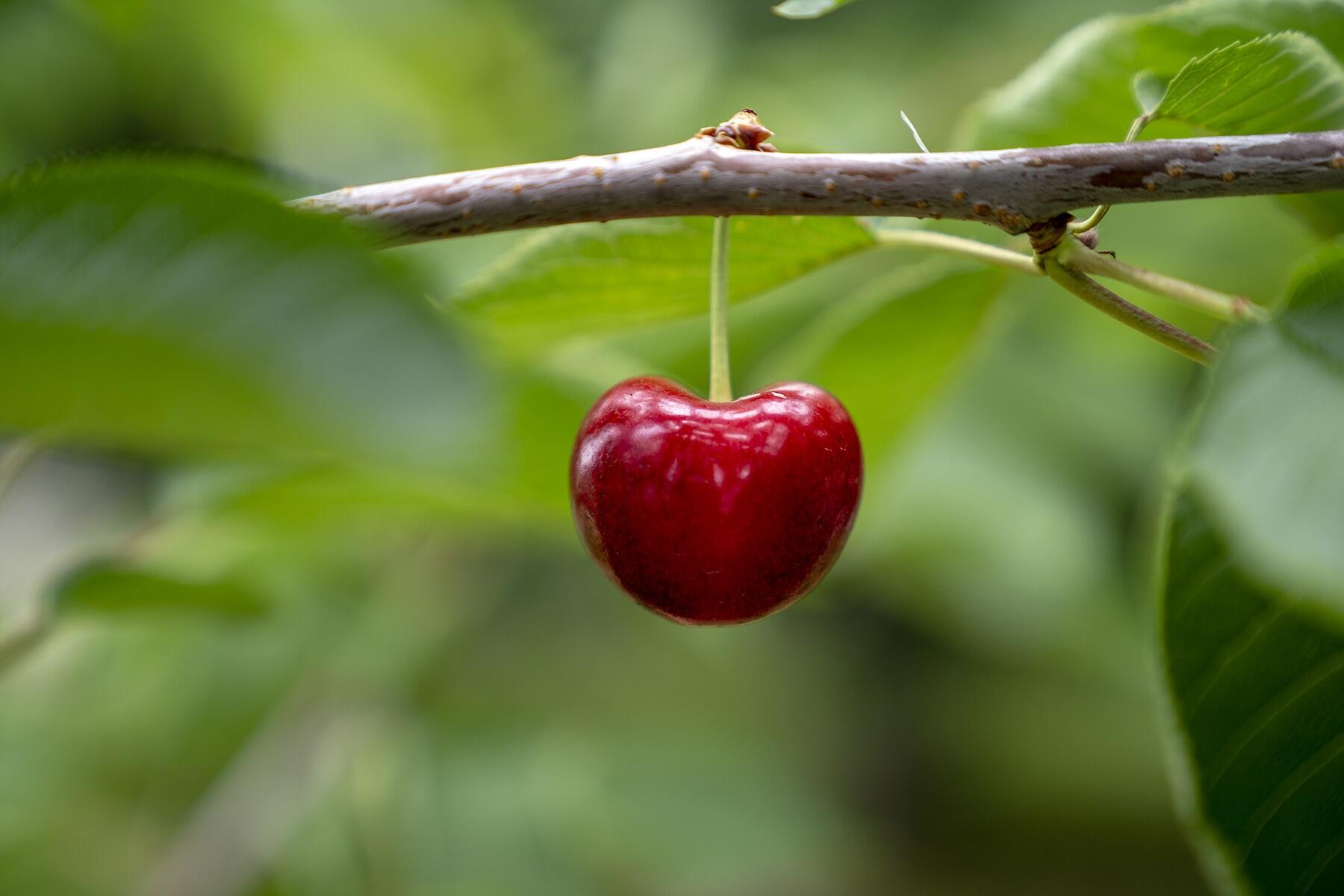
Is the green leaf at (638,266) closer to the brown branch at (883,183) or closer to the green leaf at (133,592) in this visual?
the brown branch at (883,183)

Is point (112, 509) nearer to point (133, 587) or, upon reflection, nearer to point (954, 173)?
point (133, 587)

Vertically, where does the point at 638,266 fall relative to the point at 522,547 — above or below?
above

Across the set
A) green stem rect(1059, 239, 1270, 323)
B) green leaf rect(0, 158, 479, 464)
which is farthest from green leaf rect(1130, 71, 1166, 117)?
green leaf rect(0, 158, 479, 464)

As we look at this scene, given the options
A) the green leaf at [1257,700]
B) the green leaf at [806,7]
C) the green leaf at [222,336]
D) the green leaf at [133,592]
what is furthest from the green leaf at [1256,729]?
the green leaf at [133,592]

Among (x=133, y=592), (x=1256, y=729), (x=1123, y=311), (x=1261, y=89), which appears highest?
(x=1261, y=89)

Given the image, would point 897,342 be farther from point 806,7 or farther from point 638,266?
point 806,7

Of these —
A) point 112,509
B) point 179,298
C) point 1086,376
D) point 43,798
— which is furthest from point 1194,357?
point 112,509

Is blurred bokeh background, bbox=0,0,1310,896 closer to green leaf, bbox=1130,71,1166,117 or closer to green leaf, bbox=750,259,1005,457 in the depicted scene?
green leaf, bbox=750,259,1005,457

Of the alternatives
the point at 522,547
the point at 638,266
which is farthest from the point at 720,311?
the point at 522,547
